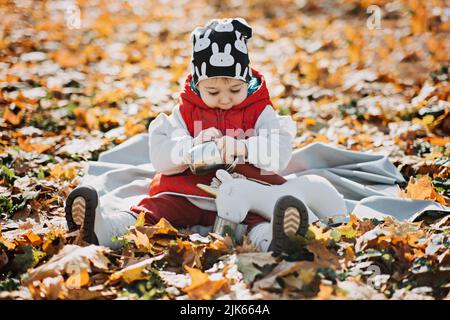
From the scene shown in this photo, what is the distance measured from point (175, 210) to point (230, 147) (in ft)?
1.42

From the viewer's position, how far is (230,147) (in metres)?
2.99

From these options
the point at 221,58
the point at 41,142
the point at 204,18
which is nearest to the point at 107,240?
the point at 221,58

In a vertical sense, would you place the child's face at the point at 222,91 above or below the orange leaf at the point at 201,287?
above

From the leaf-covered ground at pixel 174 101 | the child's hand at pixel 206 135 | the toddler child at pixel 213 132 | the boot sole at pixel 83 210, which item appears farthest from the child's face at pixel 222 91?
the boot sole at pixel 83 210

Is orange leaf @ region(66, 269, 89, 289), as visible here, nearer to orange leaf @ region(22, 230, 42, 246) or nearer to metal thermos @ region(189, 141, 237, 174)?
orange leaf @ region(22, 230, 42, 246)

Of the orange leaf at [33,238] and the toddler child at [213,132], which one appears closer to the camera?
the orange leaf at [33,238]

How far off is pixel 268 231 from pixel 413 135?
2.23 m

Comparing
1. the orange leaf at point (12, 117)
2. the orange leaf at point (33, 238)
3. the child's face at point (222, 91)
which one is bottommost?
the orange leaf at point (33, 238)

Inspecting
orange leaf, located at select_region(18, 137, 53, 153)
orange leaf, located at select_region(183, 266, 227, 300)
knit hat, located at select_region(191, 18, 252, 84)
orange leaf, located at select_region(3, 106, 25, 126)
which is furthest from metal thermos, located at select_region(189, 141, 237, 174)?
orange leaf, located at select_region(3, 106, 25, 126)

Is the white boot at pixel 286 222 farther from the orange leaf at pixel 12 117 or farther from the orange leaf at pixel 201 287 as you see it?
the orange leaf at pixel 12 117

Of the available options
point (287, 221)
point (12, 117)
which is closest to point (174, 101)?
point (12, 117)

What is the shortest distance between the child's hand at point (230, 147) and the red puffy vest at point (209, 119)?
0.14m

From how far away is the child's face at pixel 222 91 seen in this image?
10.3 feet

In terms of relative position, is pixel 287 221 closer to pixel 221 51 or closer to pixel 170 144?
pixel 170 144
